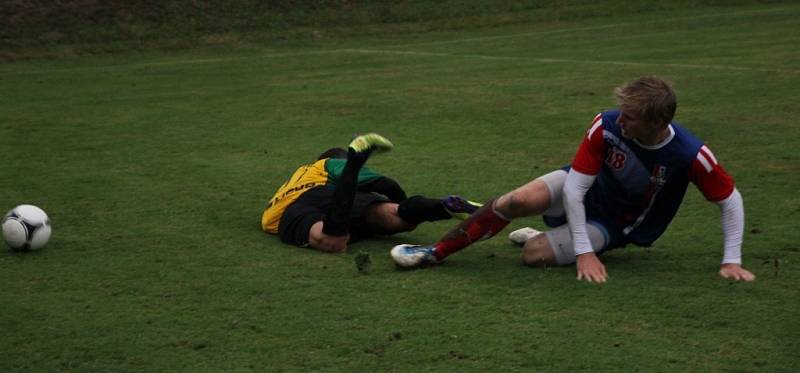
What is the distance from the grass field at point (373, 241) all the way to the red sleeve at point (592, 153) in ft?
2.02

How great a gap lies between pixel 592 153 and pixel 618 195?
1.30 feet

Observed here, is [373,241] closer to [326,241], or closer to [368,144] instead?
[326,241]

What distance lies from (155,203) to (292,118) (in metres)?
4.28

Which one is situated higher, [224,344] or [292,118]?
[224,344]

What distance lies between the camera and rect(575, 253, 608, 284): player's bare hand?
6078 millimetres

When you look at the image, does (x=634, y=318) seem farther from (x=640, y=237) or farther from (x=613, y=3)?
(x=613, y=3)

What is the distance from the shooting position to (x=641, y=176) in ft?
20.4

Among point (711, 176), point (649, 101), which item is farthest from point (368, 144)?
point (711, 176)

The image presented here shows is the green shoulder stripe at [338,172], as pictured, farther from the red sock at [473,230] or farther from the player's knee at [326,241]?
the red sock at [473,230]

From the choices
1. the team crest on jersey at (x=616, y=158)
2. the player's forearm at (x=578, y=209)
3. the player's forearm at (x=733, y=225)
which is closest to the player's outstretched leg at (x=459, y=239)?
the player's forearm at (x=578, y=209)

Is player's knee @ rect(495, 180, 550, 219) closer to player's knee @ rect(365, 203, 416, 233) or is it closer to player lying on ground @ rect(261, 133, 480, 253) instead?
player lying on ground @ rect(261, 133, 480, 253)

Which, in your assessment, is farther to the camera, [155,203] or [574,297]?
[155,203]

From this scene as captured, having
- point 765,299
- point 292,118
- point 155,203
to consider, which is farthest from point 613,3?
point 765,299

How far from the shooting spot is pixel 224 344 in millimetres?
5180
